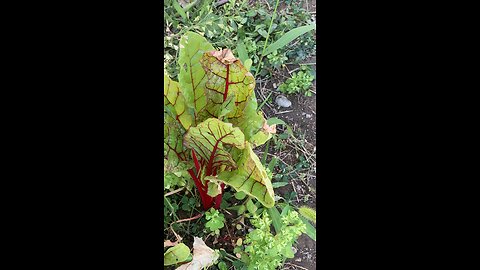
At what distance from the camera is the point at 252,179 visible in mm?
1673

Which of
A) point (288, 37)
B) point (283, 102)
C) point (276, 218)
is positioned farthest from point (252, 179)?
point (288, 37)

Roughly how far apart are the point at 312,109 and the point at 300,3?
14.6 inches

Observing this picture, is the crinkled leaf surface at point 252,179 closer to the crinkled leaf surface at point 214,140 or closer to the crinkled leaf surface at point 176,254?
the crinkled leaf surface at point 214,140

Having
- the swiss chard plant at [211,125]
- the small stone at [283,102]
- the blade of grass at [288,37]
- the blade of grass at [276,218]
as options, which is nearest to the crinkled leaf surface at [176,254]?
the swiss chard plant at [211,125]

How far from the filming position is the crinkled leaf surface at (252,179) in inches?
64.6

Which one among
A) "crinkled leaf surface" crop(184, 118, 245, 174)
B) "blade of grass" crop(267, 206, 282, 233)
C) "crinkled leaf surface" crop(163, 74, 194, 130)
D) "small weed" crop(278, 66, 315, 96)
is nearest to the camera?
"crinkled leaf surface" crop(184, 118, 245, 174)

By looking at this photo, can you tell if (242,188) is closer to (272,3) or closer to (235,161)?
(235,161)

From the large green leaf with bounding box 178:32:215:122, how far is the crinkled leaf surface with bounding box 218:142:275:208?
20 centimetres

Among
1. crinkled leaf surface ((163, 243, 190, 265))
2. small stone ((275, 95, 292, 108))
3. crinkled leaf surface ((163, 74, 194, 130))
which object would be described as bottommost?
crinkled leaf surface ((163, 243, 190, 265))

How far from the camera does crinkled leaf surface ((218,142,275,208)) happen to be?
1.64m

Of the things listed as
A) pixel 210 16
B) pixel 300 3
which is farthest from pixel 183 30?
pixel 300 3

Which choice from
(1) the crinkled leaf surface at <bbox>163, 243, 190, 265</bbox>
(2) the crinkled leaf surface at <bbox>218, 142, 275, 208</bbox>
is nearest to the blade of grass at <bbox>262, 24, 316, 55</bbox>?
(2) the crinkled leaf surface at <bbox>218, 142, 275, 208</bbox>

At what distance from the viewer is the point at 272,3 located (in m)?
2.10

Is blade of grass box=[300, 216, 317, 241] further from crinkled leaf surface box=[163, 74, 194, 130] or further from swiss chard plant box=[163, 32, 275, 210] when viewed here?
crinkled leaf surface box=[163, 74, 194, 130]
